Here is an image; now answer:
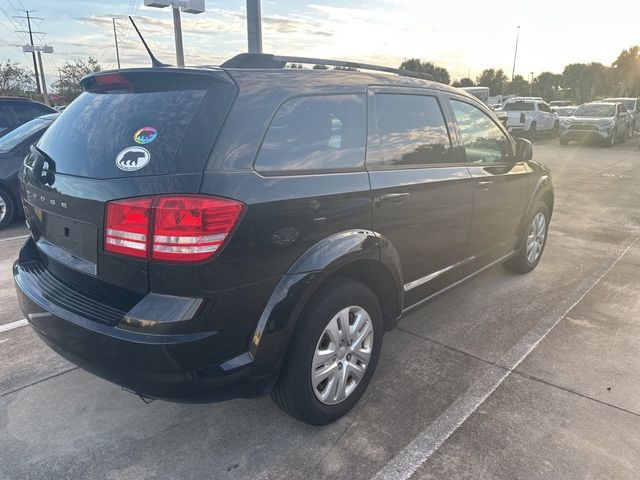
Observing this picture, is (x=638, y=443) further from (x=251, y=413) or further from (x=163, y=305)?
(x=163, y=305)

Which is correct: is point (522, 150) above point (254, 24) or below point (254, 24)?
below

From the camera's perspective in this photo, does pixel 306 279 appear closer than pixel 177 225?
No

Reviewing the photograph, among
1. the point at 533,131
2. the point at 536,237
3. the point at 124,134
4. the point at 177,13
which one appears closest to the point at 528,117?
the point at 533,131

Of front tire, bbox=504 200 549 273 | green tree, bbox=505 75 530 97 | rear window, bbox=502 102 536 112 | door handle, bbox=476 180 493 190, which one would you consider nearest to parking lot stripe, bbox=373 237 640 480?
front tire, bbox=504 200 549 273

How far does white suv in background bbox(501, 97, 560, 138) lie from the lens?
21266mm

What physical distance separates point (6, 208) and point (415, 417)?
6.41 meters

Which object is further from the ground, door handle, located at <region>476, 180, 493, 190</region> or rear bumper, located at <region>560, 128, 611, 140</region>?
door handle, located at <region>476, 180, 493, 190</region>

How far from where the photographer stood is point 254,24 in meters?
7.46

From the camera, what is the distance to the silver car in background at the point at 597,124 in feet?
59.3

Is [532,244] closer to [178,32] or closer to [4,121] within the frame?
[4,121]

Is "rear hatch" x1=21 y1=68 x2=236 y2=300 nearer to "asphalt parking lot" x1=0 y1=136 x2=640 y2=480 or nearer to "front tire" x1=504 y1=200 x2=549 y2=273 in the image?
"asphalt parking lot" x1=0 y1=136 x2=640 y2=480

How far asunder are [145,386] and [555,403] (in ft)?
7.42

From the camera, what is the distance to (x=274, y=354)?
2.27 meters

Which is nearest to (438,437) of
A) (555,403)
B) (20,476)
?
(555,403)
